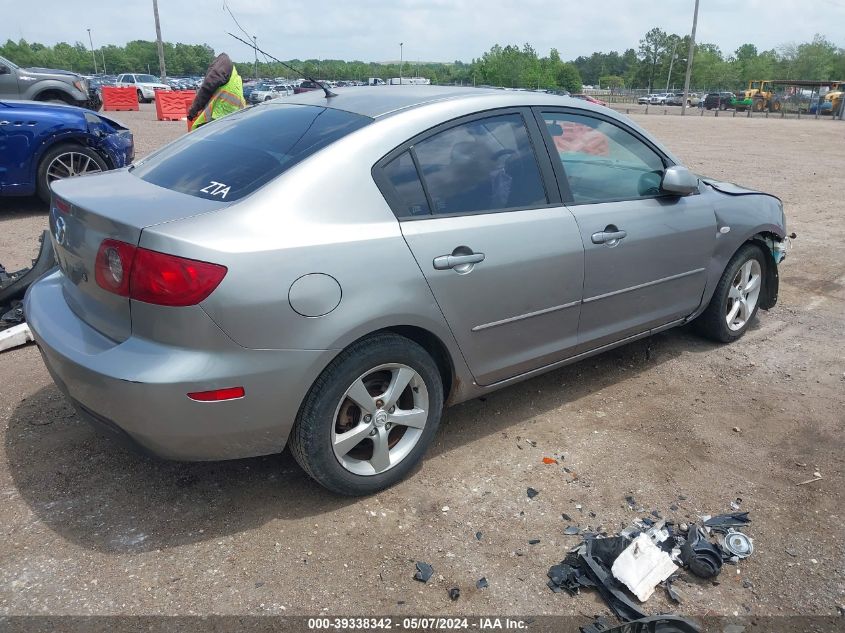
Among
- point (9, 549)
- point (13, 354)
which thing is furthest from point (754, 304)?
point (13, 354)

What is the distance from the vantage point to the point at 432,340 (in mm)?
3102

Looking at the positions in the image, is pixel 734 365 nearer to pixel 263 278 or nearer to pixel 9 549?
pixel 263 278

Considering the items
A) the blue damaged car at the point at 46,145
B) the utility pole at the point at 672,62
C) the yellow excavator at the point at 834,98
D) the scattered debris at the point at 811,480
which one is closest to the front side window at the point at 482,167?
the scattered debris at the point at 811,480

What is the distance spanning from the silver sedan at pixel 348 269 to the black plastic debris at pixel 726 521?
3.65ft

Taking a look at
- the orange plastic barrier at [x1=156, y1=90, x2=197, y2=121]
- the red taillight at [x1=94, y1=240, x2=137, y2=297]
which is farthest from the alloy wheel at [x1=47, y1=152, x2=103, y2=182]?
the orange plastic barrier at [x1=156, y1=90, x2=197, y2=121]

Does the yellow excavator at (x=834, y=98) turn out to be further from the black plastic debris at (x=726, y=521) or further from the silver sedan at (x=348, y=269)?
the black plastic debris at (x=726, y=521)

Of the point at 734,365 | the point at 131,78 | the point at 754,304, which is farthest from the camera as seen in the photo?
the point at 131,78

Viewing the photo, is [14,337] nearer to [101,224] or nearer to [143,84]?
[101,224]

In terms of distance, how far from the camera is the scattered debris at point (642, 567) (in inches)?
100

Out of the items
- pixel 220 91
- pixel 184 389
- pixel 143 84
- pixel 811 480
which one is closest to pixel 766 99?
pixel 143 84

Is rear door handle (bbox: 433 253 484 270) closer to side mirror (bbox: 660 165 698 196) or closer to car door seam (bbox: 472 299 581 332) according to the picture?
car door seam (bbox: 472 299 581 332)

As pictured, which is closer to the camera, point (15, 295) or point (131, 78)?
point (15, 295)

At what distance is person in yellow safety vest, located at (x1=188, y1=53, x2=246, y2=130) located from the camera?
6266 millimetres

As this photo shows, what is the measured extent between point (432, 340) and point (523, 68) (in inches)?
1954
